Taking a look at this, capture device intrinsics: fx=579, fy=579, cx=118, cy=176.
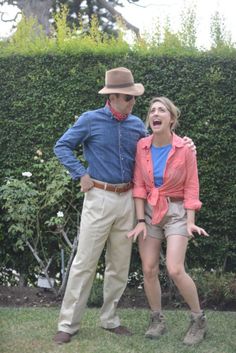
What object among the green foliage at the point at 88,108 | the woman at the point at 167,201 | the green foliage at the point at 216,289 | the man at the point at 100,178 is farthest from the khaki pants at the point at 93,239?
the green foliage at the point at 216,289

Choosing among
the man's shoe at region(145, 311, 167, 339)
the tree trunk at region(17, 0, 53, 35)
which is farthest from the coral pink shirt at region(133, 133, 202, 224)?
the tree trunk at region(17, 0, 53, 35)

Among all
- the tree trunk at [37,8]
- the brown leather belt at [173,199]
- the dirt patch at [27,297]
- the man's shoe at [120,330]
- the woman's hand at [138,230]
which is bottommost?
the dirt patch at [27,297]

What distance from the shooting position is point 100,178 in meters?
4.38

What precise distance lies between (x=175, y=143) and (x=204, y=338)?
154 centimetres

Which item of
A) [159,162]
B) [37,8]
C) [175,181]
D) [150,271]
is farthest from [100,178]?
[37,8]

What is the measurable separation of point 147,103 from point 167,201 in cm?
204

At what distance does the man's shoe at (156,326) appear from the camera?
4.50 m

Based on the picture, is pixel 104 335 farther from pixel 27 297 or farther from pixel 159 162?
pixel 27 297

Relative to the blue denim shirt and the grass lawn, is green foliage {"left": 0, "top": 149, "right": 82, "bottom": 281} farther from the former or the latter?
the blue denim shirt

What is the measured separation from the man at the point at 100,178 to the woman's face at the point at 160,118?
18 cm

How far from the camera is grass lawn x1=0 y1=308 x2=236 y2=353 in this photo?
166 inches

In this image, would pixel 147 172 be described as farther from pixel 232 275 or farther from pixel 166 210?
pixel 232 275

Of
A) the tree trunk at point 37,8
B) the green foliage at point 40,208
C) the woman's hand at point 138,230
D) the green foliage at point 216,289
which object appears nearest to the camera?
the woman's hand at point 138,230

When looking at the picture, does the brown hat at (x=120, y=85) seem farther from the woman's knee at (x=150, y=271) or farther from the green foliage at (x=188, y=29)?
the green foliage at (x=188, y=29)
